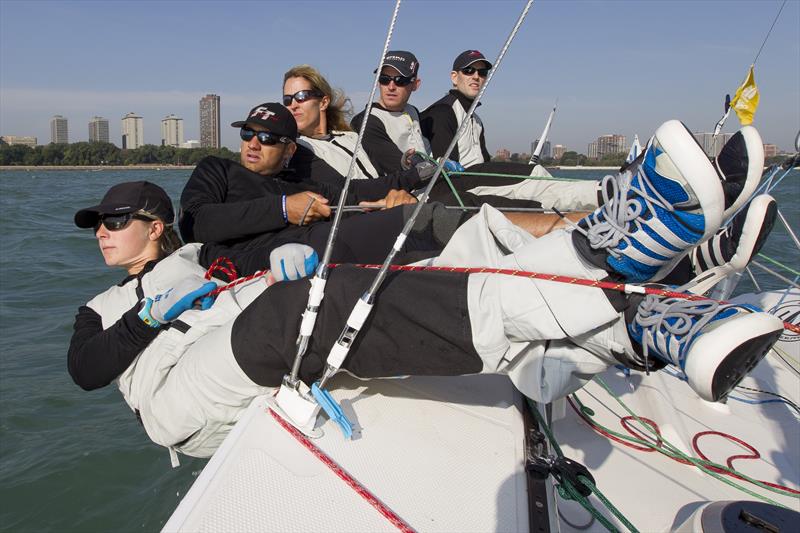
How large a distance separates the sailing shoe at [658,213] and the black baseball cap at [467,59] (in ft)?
9.17

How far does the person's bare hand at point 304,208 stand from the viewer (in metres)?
2.34

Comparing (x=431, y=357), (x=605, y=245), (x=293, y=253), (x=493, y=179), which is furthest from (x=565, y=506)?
(x=493, y=179)

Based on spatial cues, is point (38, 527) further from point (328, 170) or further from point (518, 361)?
point (518, 361)

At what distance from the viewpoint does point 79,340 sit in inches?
74.5

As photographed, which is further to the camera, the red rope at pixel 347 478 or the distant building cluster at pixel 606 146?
the distant building cluster at pixel 606 146

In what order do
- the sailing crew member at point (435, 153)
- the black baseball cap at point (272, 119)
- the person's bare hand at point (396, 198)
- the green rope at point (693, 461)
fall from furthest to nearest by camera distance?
the sailing crew member at point (435, 153), the person's bare hand at point (396, 198), the black baseball cap at point (272, 119), the green rope at point (693, 461)

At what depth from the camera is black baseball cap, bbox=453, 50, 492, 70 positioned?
157 inches

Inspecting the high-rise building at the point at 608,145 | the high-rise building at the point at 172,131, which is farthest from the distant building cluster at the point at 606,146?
the high-rise building at the point at 172,131

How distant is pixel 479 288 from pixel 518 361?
8.6 inches

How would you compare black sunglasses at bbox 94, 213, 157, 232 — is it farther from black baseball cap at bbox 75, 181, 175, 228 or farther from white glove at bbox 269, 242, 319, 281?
white glove at bbox 269, 242, 319, 281

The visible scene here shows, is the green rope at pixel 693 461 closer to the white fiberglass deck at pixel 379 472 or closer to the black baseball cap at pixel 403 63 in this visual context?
the white fiberglass deck at pixel 379 472

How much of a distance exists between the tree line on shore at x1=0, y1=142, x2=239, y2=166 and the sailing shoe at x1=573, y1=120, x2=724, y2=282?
57.7 m

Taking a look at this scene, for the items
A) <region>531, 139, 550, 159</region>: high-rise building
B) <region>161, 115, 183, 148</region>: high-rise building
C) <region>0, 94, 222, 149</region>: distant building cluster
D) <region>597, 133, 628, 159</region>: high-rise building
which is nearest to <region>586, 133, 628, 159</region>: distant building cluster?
<region>597, 133, 628, 159</region>: high-rise building

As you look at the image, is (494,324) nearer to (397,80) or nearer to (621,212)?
(621,212)
